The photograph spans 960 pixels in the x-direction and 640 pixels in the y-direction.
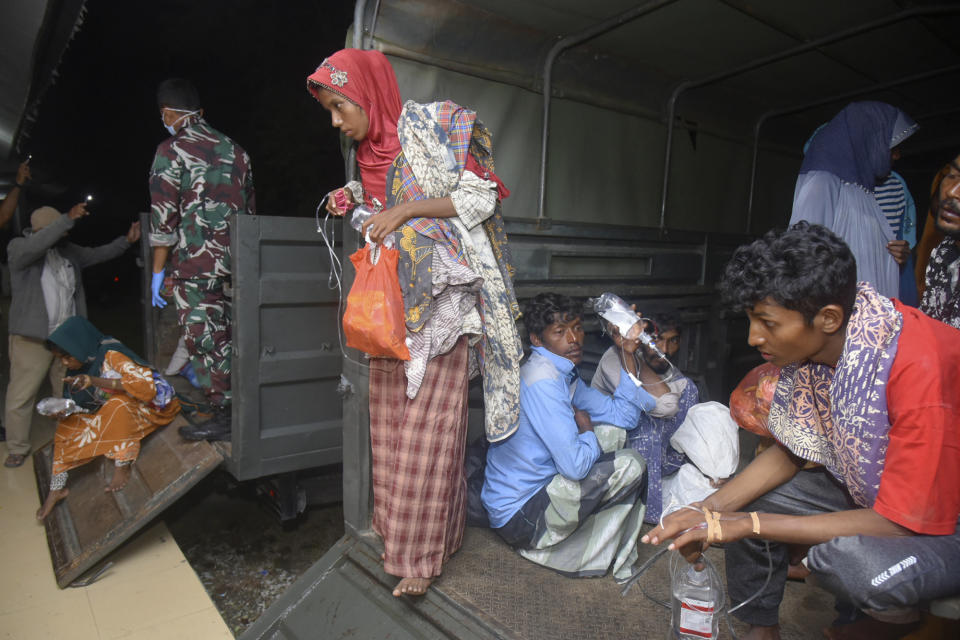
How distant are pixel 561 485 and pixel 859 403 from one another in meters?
1.17

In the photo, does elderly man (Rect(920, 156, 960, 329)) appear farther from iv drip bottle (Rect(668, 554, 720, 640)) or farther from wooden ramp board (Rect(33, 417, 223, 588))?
wooden ramp board (Rect(33, 417, 223, 588))

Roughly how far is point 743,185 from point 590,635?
371 centimetres

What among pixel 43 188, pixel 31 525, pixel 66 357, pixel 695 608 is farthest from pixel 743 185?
pixel 43 188

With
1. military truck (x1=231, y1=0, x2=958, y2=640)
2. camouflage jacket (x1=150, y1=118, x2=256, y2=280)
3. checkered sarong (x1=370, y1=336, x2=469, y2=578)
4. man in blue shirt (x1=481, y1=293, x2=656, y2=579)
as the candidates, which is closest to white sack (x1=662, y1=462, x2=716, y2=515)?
man in blue shirt (x1=481, y1=293, x2=656, y2=579)

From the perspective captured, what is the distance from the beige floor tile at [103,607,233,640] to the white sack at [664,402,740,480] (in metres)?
2.28

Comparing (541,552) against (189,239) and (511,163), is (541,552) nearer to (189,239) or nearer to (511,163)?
(511,163)

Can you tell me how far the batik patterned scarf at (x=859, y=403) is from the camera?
138 centimetres

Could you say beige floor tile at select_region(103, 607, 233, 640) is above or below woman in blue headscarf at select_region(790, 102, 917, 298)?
below

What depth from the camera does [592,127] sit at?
11.6ft

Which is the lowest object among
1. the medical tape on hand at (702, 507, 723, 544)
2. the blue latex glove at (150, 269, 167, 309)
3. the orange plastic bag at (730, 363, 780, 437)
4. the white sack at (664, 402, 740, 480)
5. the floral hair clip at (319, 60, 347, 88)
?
the white sack at (664, 402, 740, 480)

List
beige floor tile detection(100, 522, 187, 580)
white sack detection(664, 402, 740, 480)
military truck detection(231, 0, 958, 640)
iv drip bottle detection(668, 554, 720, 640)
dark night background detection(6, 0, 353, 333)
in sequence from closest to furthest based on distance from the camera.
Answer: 1. iv drip bottle detection(668, 554, 720, 640)
2. military truck detection(231, 0, 958, 640)
3. white sack detection(664, 402, 740, 480)
4. beige floor tile detection(100, 522, 187, 580)
5. dark night background detection(6, 0, 353, 333)

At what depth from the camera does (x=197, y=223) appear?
11.1ft

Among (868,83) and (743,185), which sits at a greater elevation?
(868,83)

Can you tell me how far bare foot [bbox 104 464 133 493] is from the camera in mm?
3613
